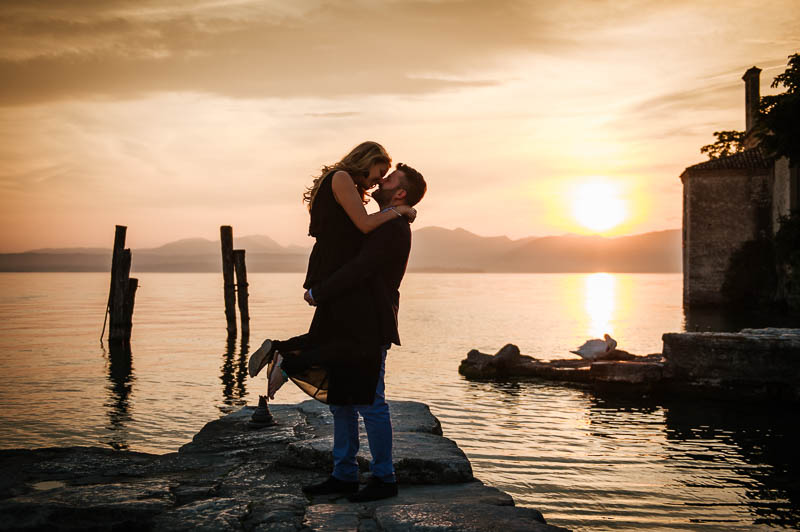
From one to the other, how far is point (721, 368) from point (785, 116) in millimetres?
8315

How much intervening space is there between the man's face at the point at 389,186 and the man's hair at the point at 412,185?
34 mm

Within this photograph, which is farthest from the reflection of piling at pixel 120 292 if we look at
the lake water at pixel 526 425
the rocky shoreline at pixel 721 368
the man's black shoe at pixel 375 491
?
the man's black shoe at pixel 375 491

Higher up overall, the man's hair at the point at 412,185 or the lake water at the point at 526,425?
the man's hair at the point at 412,185

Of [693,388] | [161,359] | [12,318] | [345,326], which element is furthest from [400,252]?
[12,318]

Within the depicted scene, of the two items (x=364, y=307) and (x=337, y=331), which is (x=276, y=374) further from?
(x=364, y=307)

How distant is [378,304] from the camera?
4.36 meters

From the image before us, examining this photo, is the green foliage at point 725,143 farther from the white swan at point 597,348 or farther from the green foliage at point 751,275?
the white swan at point 597,348

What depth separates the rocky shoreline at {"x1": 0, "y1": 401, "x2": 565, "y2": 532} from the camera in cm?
387

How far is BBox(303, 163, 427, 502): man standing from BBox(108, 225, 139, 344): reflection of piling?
16432mm

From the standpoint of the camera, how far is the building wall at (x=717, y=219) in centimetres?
3812

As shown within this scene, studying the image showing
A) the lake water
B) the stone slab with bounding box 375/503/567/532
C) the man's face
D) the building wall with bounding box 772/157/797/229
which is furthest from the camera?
the building wall with bounding box 772/157/797/229

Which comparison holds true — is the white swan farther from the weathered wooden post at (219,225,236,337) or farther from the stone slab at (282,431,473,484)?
the stone slab at (282,431,473,484)

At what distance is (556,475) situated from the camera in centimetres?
765

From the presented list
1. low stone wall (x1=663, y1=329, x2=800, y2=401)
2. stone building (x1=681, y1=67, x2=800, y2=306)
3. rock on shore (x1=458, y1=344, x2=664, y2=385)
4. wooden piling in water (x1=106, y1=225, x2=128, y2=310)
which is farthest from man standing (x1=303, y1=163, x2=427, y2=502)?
stone building (x1=681, y1=67, x2=800, y2=306)
